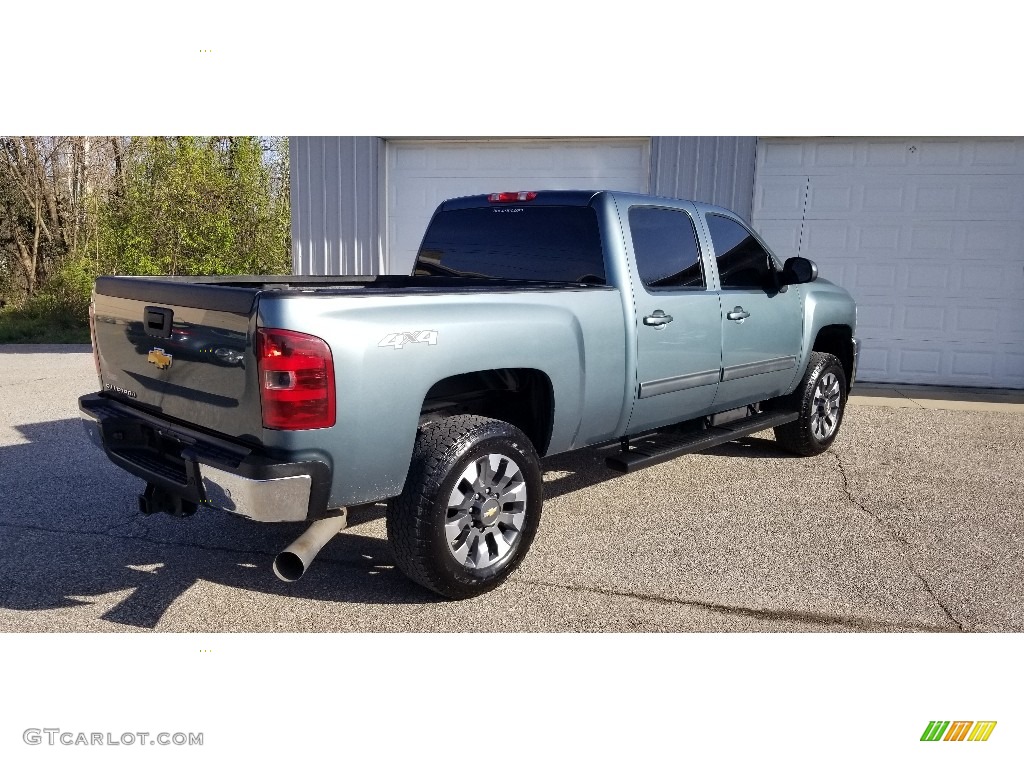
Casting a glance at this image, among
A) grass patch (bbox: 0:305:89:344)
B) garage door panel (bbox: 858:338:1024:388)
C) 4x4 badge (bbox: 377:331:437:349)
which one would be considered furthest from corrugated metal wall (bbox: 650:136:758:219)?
grass patch (bbox: 0:305:89:344)

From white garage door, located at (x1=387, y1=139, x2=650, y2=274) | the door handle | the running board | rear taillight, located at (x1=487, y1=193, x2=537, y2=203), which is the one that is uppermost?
white garage door, located at (x1=387, y1=139, x2=650, y2=274)

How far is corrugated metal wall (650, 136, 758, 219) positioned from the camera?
380 inches

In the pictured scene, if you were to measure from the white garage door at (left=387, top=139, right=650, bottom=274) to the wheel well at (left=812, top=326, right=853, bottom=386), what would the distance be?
4.27 m

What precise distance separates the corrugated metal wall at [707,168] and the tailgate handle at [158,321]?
7323 millimetres

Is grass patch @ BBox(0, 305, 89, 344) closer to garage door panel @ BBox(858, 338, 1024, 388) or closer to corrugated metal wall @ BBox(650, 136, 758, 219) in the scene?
corrugated metal wall @ BBox(650, 136, 758, 219)

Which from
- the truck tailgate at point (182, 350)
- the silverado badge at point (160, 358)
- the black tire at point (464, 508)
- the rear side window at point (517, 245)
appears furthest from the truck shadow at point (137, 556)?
the rear side window at point (517, 245)

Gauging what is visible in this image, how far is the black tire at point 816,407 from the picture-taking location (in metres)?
6.01

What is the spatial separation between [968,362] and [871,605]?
23.9 feet

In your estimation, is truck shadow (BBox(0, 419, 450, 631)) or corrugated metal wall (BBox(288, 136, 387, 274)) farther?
corrugated metal wall (BBox(288, 136, 387, 274))

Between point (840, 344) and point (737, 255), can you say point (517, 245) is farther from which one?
point (840, 344)

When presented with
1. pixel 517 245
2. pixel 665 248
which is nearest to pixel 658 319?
pixel 665 248

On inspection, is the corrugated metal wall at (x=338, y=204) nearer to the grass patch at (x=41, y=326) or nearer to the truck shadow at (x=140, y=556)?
the grass patch at (x=41, y=326)

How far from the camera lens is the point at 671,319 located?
4496mm
